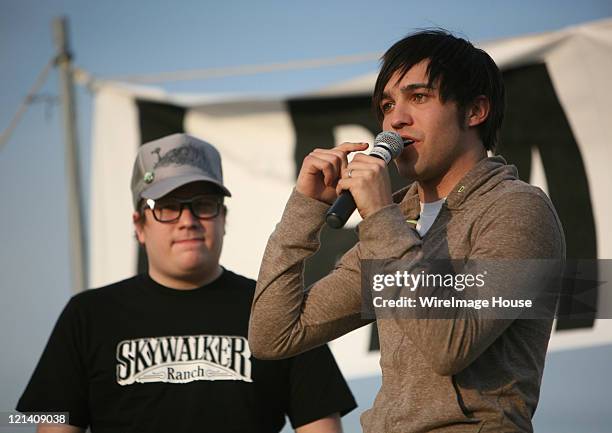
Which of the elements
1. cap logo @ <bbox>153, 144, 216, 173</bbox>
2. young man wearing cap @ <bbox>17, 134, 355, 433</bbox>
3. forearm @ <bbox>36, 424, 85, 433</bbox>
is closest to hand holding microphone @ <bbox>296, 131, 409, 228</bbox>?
young man wearing cap @ <bbox>17, 134, 355, 433</bbox>

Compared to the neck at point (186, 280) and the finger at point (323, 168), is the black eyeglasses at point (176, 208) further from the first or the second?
the finger at point (323, 168)

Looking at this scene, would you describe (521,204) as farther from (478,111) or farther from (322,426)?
(322,426)

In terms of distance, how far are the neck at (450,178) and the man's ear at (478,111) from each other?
61 millimetres

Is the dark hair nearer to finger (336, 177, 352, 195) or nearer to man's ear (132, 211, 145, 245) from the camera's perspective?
A: finger (336, 177, 352, 195)

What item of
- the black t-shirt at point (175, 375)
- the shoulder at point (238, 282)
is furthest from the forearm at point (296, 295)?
the shoulder at point (238, 282)

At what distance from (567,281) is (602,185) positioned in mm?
2343

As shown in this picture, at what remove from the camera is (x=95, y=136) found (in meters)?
4.32

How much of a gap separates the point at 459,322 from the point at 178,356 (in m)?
1.43

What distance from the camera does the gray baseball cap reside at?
9.12 ft

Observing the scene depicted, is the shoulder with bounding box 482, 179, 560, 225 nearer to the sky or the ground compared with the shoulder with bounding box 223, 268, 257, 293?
nearer to the ground

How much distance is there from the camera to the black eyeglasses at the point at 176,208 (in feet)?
9.11

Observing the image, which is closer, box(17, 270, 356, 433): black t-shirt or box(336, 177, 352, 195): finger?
box(336, 177, 352, 195): finger

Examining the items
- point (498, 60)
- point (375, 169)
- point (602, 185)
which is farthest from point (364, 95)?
point (375, 169)

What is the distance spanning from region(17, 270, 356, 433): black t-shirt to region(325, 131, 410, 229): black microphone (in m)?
1.17
